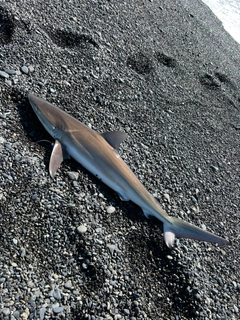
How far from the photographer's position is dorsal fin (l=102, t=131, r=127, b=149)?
447cm

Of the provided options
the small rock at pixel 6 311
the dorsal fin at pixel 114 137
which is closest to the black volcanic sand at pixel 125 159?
the small rock at pixel 6 311

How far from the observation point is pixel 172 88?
21.6 ft

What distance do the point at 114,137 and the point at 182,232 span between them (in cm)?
143

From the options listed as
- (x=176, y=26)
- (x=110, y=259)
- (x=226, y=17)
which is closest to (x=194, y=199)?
(x=110, y=259)

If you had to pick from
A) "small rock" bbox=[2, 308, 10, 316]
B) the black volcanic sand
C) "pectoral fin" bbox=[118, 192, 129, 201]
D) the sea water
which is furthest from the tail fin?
the sea water

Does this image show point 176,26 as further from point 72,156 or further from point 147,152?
point 72,156

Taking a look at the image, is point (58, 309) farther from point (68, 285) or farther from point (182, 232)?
point (182, 232)

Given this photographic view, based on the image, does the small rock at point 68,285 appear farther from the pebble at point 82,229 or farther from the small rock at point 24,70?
the small rock at point 24,70

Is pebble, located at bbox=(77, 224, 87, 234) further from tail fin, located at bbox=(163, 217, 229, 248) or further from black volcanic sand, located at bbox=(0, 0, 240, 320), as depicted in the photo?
tail fin, located at bbox=(163, 217, 229, 248)

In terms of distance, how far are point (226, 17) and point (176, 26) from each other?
21.4ft

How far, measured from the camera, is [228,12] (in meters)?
14.1

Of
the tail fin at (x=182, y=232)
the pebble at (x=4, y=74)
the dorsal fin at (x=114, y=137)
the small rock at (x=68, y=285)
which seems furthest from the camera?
the pebble at (x=4, y=74)

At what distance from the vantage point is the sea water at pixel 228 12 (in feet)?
42.4

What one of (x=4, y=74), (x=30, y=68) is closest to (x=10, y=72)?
(x=4, y=74)
